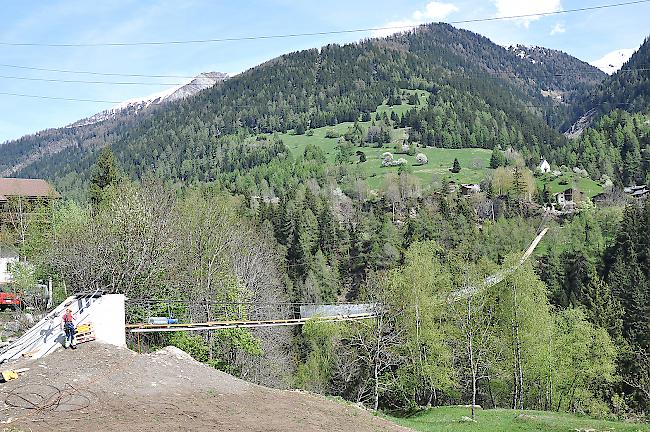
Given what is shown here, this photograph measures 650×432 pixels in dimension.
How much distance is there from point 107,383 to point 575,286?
64192 millimetres

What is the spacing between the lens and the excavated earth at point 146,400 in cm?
1234

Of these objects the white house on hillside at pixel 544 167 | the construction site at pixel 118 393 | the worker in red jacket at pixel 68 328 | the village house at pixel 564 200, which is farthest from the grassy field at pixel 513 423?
the white house on hillside at pixel 544 167

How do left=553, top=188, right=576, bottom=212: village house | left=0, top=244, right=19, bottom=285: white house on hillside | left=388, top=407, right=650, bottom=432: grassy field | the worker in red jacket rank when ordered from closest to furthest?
1. the worker in red jacket
2. left=388, top=407, right=650, bottom=432: grassy field
3. left=0, top=244, right=19, bottom=285: white house on hillside
4. left=553, top=188, right=576, bottom=212: village house

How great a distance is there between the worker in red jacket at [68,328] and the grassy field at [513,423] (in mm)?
11756

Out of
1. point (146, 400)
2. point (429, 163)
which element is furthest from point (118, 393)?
point (429, 163)

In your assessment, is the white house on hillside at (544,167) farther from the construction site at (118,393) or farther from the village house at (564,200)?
the construction site at (118,393)

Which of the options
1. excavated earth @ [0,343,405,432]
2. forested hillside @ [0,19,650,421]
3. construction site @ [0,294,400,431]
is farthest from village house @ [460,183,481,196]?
excavated earth @ [0,343,405,432]

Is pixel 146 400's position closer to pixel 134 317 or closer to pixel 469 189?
pixel 134 317

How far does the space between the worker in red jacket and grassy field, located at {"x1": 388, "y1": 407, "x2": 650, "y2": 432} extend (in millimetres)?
11756

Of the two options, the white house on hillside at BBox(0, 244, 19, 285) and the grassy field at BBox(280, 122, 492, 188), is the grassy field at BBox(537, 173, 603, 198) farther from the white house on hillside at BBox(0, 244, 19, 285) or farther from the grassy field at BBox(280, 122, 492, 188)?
the white house on hillside at BBox(0, 244, 19, 285)

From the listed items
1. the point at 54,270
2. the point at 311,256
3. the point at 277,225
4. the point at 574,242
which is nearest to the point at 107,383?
the point at 54,270

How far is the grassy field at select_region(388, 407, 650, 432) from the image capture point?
21.0 m

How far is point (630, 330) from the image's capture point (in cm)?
5262

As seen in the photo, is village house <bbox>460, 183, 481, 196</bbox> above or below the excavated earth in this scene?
above
